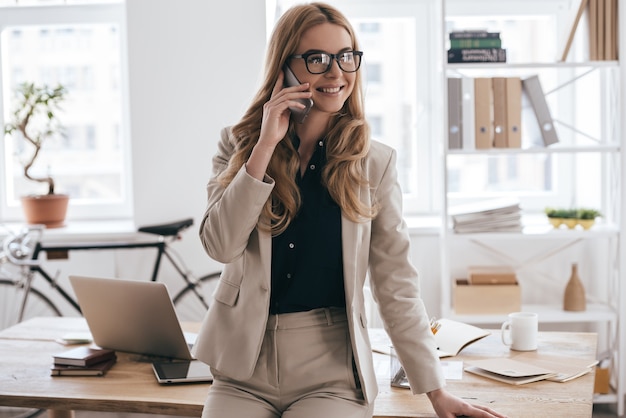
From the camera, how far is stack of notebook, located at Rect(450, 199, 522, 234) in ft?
11.8

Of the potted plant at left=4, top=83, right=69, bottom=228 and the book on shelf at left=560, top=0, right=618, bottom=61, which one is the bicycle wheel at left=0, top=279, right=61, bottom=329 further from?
the book on shelf at left=560, top=0, right=618, bottom=61

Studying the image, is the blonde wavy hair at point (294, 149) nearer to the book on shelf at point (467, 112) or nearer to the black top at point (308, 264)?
the black top at point (308, 264)

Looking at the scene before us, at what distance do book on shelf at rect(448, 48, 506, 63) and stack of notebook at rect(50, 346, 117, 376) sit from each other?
205 centimetres

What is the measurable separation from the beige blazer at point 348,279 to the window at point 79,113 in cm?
266

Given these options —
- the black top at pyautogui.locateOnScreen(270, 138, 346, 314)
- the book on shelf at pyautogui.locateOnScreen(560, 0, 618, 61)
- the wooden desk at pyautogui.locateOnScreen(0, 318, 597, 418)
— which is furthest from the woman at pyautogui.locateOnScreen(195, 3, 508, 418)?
the book on shelf at pyautogui.locateOnScreen(560, 0, 618, 61)

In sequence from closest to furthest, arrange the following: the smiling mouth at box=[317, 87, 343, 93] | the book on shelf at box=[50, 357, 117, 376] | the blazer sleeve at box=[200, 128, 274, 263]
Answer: the blazer sleeve at box=[200, 128, 274, 263] < the smiling mouth at box=[317, 87, 343, 93] < the book on shelf at box=[50, 357, 117, 376]

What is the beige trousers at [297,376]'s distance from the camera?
174 centimetres

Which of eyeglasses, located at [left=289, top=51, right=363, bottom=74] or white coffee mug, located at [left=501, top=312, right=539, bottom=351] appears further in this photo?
white coffee mug, located at [left=501, top=312, right=539, bottom=351]

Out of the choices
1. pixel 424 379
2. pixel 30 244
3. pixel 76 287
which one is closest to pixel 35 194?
pixel 30 244

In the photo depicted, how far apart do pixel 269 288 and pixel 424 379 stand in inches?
15.1

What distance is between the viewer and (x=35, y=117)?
4344mm

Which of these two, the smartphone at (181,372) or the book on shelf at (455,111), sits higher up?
the book on shelf at (455,111)

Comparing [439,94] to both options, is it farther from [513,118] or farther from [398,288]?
[398,288]


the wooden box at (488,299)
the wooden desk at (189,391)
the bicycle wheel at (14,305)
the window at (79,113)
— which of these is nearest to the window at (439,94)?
the wooden box at (488,299)
